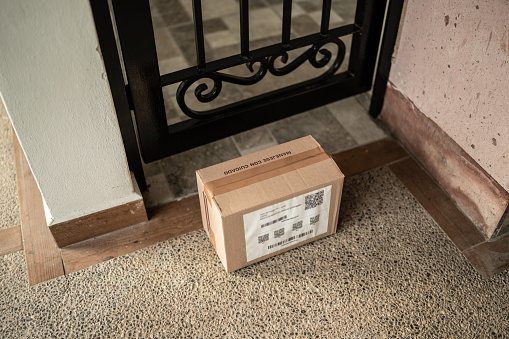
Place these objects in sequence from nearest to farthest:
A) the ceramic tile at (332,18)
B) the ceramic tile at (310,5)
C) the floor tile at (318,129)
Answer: the floor tile at (318,129) → the ceramic tile at (332,18) → the ceramic tile at (310,5)

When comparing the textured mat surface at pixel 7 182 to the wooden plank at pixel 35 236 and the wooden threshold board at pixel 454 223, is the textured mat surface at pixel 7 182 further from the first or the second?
the wooden threshold board at pixel 454 223

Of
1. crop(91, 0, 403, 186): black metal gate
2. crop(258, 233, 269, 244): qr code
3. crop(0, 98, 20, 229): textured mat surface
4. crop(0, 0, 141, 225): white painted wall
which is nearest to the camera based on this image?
crop(0, 0, 141, 225): white painted wall

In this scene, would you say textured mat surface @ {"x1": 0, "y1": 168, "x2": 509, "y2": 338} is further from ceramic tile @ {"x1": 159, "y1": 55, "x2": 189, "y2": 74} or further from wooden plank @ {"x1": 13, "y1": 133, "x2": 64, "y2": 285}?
ceramic tile @ {"x1": 159, "y1": 55, "x2": 189, "y2": 74}

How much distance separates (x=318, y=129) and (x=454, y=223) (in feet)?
2.11

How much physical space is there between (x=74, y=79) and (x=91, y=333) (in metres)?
0.72

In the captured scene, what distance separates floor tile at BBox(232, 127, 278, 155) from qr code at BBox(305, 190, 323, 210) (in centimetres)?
50

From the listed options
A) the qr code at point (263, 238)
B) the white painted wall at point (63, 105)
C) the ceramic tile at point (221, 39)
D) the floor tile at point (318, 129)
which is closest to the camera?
the white painted wall at point (63, 105)

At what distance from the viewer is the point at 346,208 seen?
1654mm

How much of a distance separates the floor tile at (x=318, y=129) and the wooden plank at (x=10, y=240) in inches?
40.0

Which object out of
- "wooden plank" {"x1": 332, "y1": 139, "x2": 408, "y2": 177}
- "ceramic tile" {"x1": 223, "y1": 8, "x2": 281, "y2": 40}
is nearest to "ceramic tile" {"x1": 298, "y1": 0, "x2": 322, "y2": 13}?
"ceramic tile" {"x1": 223, "y1": 8, "x2": 281, "y2": 40}

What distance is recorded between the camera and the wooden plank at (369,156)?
1.79 m

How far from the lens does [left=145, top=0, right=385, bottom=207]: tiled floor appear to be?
5.89 ft

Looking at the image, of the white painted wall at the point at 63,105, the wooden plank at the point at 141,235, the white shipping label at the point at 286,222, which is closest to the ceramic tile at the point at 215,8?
the wooden plank at the point at 141,235

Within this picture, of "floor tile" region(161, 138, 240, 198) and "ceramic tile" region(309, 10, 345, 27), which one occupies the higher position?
"ceramic tile" region(309, 10, 345, 27)
